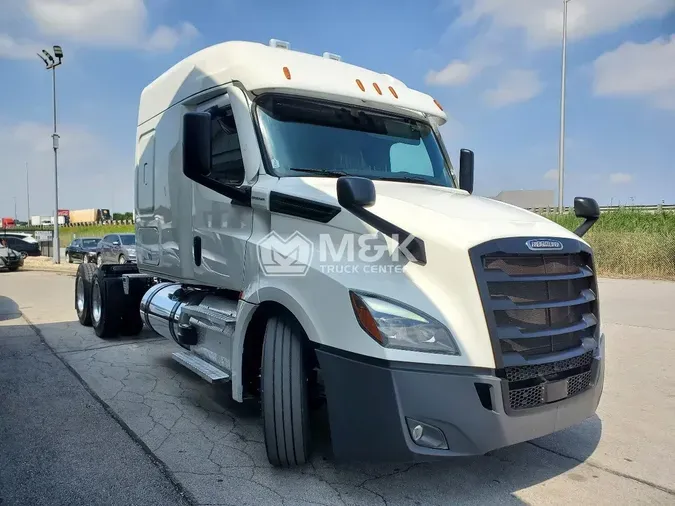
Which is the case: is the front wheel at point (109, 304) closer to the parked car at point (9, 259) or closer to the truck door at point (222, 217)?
the truck door at point (222, 217)

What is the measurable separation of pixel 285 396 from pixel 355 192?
4.43 feet

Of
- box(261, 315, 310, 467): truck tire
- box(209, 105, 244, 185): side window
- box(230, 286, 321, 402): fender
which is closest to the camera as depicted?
box(230, 286, 321, 402): fender

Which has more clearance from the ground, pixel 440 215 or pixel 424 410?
pixel 440 215

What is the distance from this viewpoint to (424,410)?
2752mm

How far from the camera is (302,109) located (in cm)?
405

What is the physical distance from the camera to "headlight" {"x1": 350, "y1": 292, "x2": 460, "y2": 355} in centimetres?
277

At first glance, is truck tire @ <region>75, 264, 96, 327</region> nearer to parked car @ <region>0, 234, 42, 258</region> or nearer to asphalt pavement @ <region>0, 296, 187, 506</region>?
asphalt pavement @ <region>0, 296, 187, 506</region>

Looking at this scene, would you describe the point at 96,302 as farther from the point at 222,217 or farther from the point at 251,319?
the point at 251,319

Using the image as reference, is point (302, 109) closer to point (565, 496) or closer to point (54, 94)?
point (565, 496)

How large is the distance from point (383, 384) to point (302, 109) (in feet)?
7.34

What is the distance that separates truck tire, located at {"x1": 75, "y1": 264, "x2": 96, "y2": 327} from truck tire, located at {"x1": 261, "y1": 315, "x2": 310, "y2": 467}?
5.74m

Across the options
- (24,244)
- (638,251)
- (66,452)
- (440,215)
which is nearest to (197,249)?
(66,452)

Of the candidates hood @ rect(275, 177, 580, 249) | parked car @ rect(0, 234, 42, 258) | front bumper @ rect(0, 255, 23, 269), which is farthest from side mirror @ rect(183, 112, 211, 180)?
parked car @ rect(0, 234, 42, 258)

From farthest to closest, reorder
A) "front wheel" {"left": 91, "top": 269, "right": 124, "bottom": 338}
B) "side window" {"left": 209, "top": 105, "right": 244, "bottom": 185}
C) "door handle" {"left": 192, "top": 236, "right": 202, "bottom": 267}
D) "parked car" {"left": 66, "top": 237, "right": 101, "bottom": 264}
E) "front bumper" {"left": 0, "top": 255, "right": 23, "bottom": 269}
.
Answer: "parked car" {"left": 66, "top": 237, "right": 101, "bottom": 264} < "front bumper" {"left": 0, "top": 255, "right": 23, "bottom": 269} < "front wheel" {"left": 91, "top": 269, "right": 124, "bottom": 338} < "door handle" {"left": 192, "top": 236, "right": 202, "bottom": 267} < "side window" {"left": 209, "top": 105, "right": 244, "bottom": 185}
